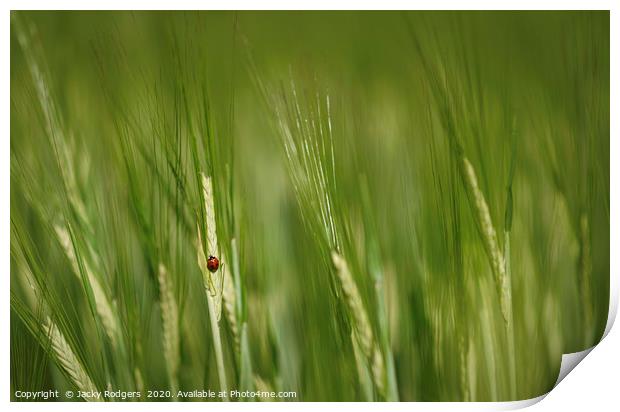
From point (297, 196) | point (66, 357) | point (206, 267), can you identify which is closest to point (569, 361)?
point (297, 196)

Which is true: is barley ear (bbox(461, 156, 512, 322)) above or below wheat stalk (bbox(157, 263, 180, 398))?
above

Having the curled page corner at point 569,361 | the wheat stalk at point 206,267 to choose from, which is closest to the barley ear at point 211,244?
the wheat stalk at point 206,267

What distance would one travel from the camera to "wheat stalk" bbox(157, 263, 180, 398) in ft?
4.14

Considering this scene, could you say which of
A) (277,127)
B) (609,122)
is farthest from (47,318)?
(609,122)

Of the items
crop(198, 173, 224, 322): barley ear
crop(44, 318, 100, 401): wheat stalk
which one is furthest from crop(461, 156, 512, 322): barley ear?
crop(44, 318, 100, 401): wheat stalk

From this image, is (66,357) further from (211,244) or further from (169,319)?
(211,244)

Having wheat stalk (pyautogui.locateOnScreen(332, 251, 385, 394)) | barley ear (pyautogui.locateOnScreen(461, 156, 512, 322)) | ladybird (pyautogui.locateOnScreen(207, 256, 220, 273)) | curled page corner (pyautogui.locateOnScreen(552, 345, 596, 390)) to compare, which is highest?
barley ear (pyautogui.locateOnScreen(461, 156, 512, 322))

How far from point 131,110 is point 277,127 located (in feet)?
0.95

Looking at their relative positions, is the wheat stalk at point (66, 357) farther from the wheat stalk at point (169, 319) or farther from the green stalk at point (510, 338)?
the green stalk at point (510, 338)

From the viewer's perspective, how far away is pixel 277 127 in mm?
1256

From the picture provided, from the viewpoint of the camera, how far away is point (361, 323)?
4.13ft

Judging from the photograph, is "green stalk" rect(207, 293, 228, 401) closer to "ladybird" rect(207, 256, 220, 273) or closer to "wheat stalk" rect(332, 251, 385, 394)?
"ladybird" rect(207, 256, 220, 273)

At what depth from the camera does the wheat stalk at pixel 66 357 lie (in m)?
1.26
